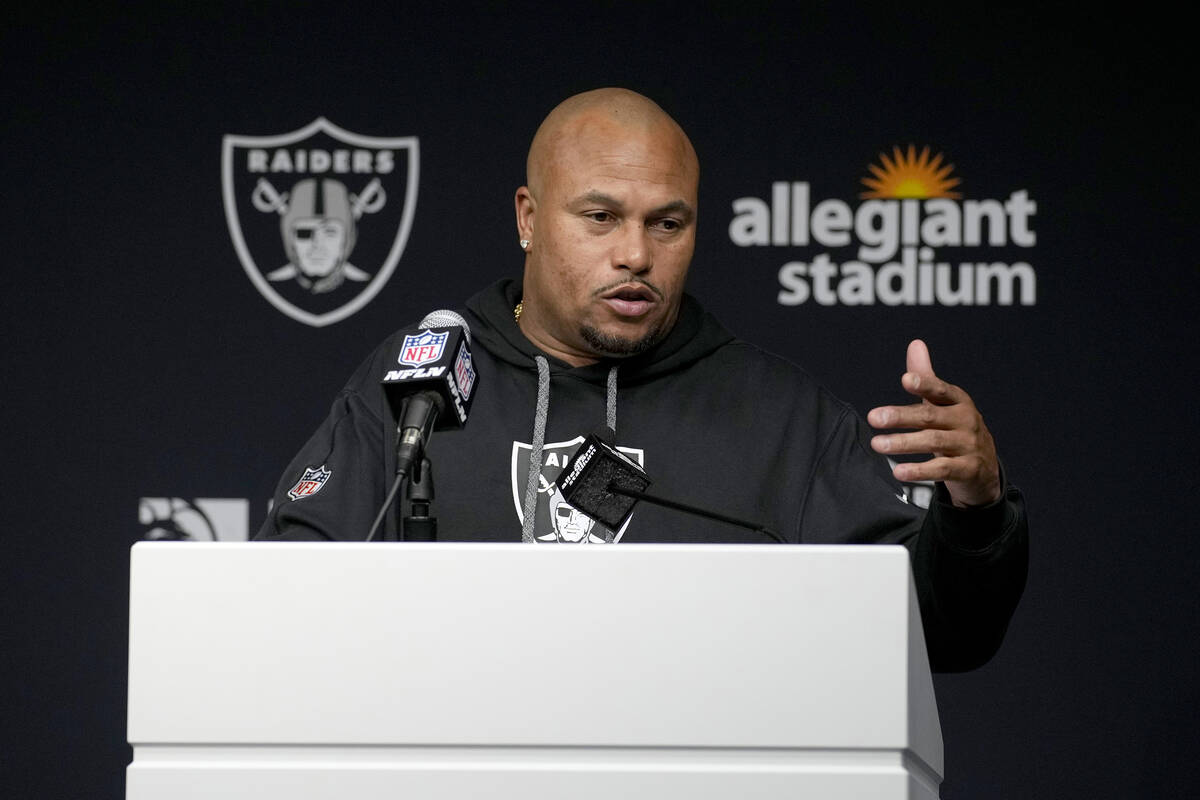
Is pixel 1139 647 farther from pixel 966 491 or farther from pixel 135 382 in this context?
pixel 135 382

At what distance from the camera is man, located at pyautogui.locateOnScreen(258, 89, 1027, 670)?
7.16 ft

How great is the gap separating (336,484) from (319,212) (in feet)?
4.27

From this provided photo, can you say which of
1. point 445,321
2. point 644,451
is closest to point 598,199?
point 644,451

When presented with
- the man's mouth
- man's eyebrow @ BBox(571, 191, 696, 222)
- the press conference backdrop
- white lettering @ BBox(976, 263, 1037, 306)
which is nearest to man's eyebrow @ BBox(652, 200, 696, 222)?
man's eyebrow @ BBox(571, 191, 696, 222)

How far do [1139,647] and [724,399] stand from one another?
1.27m

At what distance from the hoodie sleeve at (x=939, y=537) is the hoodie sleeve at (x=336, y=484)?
0.59 metres

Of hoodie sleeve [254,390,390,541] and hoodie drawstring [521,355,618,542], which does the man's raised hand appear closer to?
hoodie drawstring [521,355,618,542]

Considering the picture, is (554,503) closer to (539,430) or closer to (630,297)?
(539,430)

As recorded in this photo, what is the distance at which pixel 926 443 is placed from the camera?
1.54 m

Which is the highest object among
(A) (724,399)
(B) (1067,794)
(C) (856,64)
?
(C) (856,64)

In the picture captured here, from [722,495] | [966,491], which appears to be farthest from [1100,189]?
[966,491]

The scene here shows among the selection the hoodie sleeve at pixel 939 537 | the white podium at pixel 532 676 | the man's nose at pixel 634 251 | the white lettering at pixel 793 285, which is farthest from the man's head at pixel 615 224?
the white podium at pixel 532 676

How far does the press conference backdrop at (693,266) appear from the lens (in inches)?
124

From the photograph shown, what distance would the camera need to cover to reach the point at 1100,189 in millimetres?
3238
